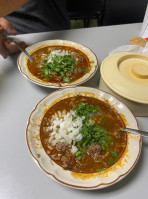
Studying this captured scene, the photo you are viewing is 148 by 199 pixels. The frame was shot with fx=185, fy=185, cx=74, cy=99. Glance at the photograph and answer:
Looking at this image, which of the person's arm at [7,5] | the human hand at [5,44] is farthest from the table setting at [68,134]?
the person's arm at [7,5]

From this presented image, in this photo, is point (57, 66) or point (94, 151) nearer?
point (94, 151)

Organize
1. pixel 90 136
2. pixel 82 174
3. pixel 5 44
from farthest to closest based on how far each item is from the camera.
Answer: pixel 5 44 → pixel 90 136 → pixel 82 174

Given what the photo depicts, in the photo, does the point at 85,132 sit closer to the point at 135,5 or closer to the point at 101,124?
the point at 101,124

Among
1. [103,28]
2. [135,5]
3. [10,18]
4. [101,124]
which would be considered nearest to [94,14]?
[135,5]

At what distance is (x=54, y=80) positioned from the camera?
4.20 ft

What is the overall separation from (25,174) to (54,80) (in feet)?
2.06

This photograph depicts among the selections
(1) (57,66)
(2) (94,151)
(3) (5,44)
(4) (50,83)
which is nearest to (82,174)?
(2) (94,151)

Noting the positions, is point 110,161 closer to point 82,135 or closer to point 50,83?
point 82,135

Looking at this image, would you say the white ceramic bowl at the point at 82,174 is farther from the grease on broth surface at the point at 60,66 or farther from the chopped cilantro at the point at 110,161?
the grease on broth surface at the point at 60,66

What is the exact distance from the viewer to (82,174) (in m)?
0.85

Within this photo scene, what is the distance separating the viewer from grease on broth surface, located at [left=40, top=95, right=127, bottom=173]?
903 millimetres

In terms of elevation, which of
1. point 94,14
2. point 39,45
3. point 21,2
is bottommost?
point 94,14

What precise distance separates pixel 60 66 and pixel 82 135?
1.92 ft

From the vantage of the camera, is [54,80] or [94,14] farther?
[94,14]
